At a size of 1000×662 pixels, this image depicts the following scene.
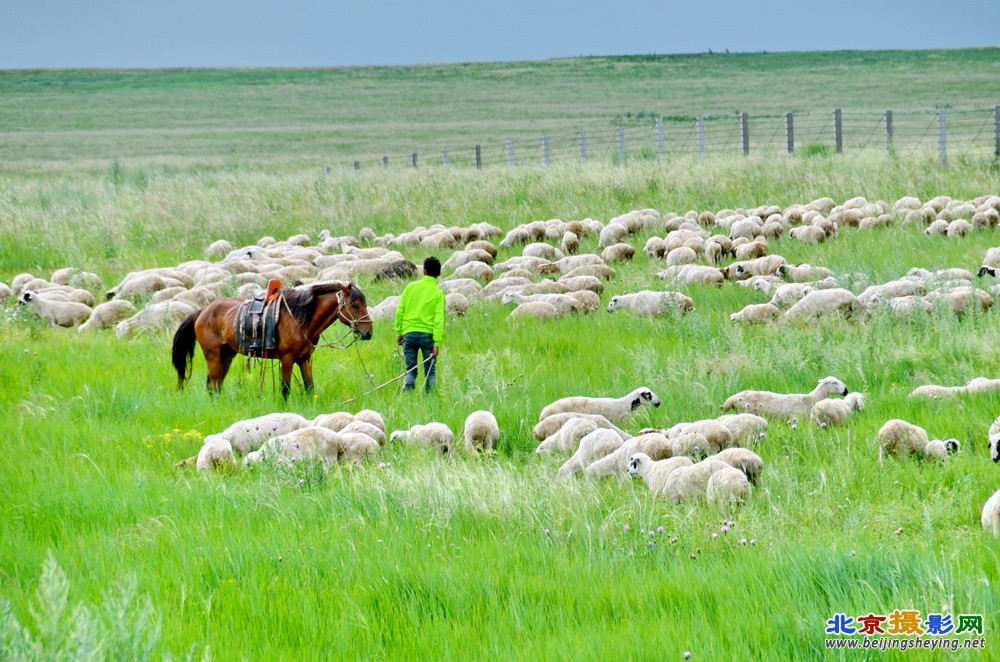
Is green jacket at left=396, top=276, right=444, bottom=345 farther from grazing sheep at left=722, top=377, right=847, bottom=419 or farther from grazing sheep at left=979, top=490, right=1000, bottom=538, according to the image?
grazing sheep at left=979, top=490, right=1000, bottom=538

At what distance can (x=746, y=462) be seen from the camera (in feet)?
24.6

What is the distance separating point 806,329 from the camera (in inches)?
508

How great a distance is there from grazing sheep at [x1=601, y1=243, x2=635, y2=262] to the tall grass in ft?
12.4

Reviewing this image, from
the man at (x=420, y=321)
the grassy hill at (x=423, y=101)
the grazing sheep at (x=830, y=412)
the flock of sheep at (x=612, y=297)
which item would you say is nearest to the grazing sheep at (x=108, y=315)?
the flock of sheep at (x=612, y=297)

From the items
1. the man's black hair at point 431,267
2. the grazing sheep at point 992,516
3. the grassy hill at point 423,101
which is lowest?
the grazing sheep at point 992,516

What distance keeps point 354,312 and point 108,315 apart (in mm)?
6436

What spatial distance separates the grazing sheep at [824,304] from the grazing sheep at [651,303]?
5.00ft

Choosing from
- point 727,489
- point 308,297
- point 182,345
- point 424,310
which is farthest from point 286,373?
point 727,489

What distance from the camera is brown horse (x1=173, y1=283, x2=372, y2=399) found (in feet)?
37.2

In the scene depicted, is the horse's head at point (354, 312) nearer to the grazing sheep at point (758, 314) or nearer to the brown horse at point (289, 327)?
the brown horse at point (289, 327)

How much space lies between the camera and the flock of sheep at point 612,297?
8.17 metres

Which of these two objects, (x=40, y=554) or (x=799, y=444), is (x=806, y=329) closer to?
(x=799, y=444)

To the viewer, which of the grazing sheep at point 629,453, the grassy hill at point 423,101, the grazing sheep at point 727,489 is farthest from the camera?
the grassy hill at point 423,101

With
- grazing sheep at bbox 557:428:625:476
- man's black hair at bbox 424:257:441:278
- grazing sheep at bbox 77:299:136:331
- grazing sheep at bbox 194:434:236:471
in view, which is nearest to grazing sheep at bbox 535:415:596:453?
grazing sheep at bbox 557:428:625:476
